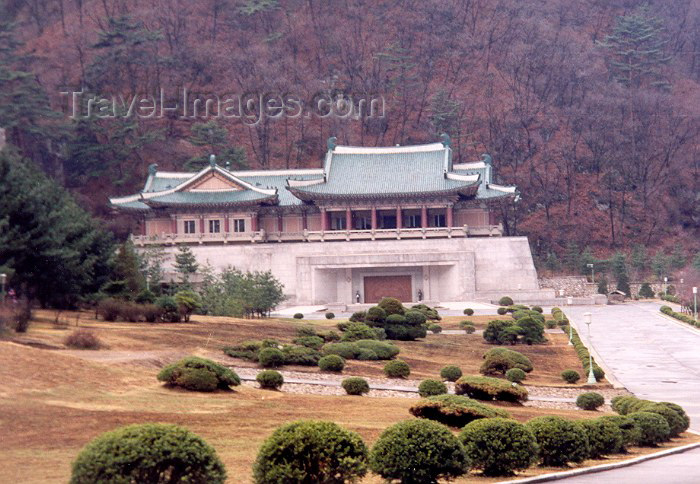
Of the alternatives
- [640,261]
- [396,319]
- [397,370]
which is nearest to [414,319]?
[396,319]

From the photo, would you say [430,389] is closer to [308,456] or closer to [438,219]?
[308,456]

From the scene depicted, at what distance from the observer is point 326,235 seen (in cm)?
6744

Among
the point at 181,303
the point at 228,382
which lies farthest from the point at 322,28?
the point at 228,382

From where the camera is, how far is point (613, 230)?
9012 centimetres

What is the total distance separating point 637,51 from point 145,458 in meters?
105

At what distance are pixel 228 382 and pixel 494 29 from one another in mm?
96428

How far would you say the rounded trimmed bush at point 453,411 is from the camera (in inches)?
775

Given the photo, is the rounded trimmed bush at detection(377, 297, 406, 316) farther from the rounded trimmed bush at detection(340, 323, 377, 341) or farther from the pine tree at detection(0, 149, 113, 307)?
the pine tree at detection(0, 149, 113, 307)

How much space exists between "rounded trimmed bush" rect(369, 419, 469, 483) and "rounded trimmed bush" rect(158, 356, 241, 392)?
8422mm

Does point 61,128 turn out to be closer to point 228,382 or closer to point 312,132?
point 312,132

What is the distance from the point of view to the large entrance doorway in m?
65.9

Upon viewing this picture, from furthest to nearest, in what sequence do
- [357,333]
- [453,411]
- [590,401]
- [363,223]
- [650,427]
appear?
[363,223], [357,333], [590,401], [650,427], [453,411]

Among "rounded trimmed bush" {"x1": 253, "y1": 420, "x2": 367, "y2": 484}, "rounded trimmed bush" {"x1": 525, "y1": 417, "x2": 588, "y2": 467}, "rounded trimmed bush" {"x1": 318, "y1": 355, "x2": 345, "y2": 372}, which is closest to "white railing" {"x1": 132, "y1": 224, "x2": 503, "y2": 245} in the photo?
"rounded trimmed bush" {"x1": 318, "y1": 355, "x2": 345, "y2": 372}

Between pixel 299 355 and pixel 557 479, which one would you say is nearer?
pixel 557 479
